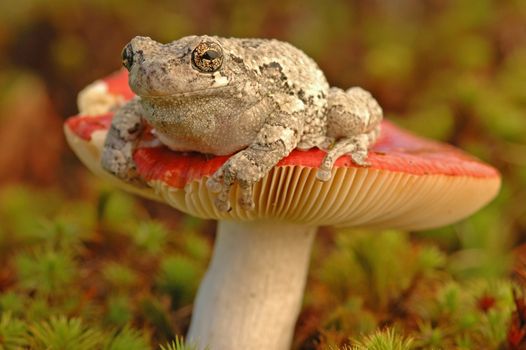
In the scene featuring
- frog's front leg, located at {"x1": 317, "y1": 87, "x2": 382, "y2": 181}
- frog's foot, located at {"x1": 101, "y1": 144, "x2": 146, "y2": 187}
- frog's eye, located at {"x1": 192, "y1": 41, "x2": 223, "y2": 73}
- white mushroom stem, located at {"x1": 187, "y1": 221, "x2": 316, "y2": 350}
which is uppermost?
frog's eye, located at {"x1": 192, "y1": 41, "x2": 223, "y2": 73}

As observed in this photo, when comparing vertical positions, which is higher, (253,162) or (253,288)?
(253,162)

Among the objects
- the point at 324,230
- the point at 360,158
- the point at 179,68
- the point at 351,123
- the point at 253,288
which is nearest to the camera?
the point at 179,68

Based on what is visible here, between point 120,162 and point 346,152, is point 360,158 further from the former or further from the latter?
point 120,162

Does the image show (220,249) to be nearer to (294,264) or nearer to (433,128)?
(294,264)

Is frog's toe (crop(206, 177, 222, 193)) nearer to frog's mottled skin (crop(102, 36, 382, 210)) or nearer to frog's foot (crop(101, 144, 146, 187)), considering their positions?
frog's mottled skin (crop(102, 36, 382, 210))

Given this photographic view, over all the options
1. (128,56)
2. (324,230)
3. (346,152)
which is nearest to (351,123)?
(346,152)

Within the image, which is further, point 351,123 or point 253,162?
point 351,123

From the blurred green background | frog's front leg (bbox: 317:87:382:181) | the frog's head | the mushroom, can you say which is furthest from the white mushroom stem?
the frog's head

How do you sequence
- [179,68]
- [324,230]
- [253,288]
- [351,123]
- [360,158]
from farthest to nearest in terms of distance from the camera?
[324,230] → [253,288] → [351,123] → [360,158] → [179,68]
